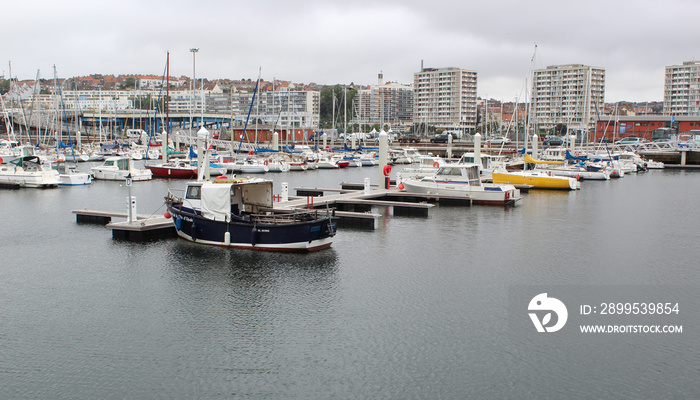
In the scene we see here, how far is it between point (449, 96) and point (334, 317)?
547 ft

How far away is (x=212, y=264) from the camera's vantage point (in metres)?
21.7

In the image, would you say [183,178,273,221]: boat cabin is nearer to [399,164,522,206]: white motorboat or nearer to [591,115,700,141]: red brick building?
[399,164,522,206]: white motorboat

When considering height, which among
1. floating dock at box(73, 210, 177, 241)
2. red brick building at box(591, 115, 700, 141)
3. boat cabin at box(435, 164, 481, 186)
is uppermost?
red brick building at box(591, 115, 700, 141)

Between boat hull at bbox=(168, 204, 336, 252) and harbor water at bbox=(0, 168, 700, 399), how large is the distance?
41 cm

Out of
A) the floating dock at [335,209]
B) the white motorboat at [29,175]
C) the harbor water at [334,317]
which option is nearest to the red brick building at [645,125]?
the floating dock at [335,209]

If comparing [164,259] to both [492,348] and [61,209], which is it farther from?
[61,209]

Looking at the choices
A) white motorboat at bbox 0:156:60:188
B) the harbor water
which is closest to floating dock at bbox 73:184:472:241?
the harbor water

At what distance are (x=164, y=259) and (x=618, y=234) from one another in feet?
65.1

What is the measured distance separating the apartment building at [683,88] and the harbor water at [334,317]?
479 feet

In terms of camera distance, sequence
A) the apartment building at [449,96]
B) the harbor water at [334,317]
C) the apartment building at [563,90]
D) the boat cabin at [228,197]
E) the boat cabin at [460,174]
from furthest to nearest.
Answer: the apartment building at [449,96] → the apartment building at [563,90] → the boat cabin at [460,174] → the boat cabin at [228,197] → the harbor water at [334,317]

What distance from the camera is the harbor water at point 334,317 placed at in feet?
42.3

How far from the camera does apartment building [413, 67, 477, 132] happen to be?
176750 millimetres

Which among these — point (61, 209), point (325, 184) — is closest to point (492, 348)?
point (61, 209)

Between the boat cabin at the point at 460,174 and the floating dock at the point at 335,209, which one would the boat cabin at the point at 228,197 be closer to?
the floating dock at the point at 335,209
